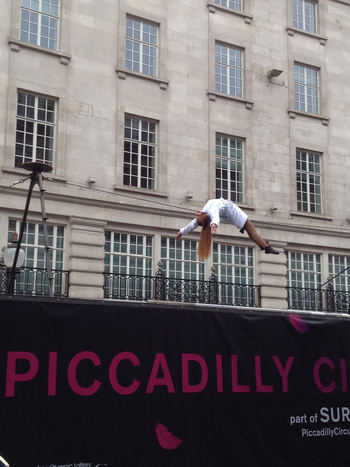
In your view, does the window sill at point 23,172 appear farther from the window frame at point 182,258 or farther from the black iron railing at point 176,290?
the window frame at point 182,258

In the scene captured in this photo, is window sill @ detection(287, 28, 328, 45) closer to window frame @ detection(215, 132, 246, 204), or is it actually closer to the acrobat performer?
window frame @ detection(215, 132, 246, 204)

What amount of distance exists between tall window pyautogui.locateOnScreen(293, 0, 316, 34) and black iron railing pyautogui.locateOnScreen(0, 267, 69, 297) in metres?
16.5

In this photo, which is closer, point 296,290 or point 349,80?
point 296,290

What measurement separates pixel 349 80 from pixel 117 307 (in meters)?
26.4

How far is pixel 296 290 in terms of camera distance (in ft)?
85.9

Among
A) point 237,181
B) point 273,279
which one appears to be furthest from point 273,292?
point 237,181

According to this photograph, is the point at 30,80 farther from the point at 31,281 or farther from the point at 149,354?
the point at 149,354

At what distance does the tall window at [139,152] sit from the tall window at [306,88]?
7.72 meters

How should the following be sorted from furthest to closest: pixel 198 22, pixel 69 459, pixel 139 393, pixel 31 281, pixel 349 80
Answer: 1. pixel 349 80
2. pixel 198 22
3. pixel 31 281
4. pixel 139 393
5. pixel 69 459

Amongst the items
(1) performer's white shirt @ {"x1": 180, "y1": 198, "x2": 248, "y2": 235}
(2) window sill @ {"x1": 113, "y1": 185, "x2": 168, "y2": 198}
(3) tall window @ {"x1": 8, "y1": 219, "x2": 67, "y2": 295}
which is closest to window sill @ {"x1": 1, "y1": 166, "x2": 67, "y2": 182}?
(3) tall window @ {"x1": 8, "y1": 219, "x2": 67, "y2": 295}

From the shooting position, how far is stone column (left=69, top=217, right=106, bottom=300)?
21.5 m

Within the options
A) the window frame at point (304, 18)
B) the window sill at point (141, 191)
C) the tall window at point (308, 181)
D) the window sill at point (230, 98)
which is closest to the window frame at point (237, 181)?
the window sill at point (230, 98)

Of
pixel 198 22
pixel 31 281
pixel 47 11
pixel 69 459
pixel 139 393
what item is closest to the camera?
pixel 69 459

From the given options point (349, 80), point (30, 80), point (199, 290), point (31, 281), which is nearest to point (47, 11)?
point (30, 80)
